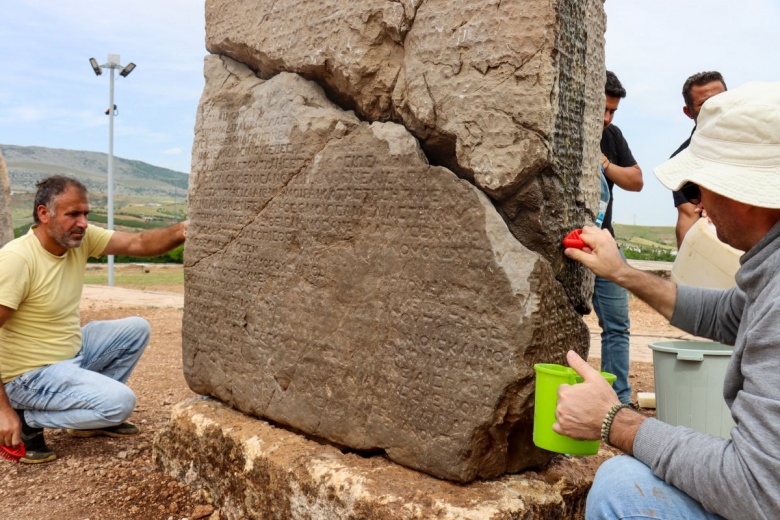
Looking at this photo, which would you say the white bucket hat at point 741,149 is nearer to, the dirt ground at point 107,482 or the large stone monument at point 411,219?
the large stone monument at point 411,219

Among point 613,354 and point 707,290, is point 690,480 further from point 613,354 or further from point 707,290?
point 613,354

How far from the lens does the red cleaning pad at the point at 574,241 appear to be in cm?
228

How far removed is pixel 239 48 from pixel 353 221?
3.49 ft

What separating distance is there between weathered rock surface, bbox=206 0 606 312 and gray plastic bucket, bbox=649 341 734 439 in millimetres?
596

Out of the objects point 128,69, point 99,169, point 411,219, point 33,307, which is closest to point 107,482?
point 33,307

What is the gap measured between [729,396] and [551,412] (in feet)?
1.59

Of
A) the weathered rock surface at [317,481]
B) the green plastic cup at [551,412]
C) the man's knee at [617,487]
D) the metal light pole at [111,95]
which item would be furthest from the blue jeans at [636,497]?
the metal light pole at [111,95]

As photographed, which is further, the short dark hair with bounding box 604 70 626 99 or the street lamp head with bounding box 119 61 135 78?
the street lamp head with bounding box 119 61 135 78

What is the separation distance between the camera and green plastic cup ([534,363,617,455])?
197 centimetres

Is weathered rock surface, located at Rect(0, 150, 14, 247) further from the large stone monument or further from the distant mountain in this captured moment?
the distant mountain

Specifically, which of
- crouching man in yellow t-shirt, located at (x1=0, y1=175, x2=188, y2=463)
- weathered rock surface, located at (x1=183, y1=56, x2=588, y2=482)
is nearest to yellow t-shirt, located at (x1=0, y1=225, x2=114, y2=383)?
crouching man in yellow t-shirt, located at (x1=0, y1=175, x2=188, y2=463)

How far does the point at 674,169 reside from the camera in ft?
5.74

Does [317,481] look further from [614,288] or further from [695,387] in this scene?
[614,288]

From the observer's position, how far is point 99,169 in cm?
12338
